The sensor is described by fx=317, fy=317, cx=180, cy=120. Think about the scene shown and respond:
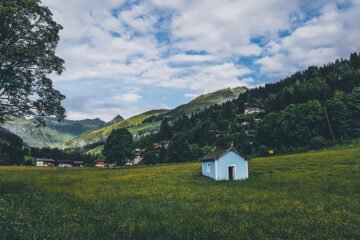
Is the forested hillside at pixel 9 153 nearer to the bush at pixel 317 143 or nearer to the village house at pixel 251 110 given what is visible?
the village house at pixel 251 110

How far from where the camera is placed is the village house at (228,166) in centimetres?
4544

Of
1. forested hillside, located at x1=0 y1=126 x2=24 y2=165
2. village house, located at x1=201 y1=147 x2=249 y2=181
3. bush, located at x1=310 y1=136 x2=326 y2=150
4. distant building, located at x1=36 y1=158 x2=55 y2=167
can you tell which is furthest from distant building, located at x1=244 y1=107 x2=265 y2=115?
village house, located at x1=201 y1=147 x2=249 y2=181

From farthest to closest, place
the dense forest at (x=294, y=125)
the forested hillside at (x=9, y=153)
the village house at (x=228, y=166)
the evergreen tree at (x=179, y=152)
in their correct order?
the forested hillside at (x=9, y=153) < the evergreen tree at (x=179, y=152) < the dense forest at (x=294, y=125) < the village house at (x=228, y=166)

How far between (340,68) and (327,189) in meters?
154

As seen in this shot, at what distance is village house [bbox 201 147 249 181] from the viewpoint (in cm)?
4544

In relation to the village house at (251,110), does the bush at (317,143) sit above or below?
below

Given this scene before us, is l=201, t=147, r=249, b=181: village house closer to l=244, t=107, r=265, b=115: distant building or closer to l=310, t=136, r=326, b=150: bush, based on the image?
l=310, t=136, r=326, b=150: bush

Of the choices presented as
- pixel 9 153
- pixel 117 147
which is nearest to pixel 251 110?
pixel 117 147

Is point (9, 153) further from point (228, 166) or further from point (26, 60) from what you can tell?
point (26, 60)

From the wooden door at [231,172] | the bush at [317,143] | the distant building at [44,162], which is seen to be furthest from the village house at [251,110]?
the wooden door at [231,172]

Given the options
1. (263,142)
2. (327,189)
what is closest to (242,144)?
(263,142)

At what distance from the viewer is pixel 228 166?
46375mm

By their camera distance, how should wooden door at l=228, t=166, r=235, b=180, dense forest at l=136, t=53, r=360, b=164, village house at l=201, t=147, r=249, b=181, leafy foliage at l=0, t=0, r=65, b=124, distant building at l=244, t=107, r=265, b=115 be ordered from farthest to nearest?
distant building at l=244, t=107, r=265, b=115
dense forest at l=136, t=53, r=360, b=164
wooden door at l=228, t=166, r=235, b=180
village house at l=201, t=147, r=249, b=181
leafy foliage at l=0, t=0, r=65, b=124

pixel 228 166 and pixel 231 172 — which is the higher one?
pixel 228 166
